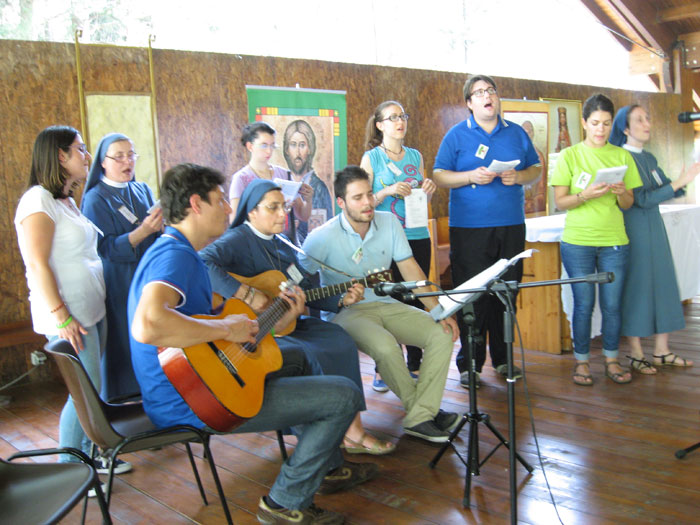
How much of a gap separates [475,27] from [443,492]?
267 inches

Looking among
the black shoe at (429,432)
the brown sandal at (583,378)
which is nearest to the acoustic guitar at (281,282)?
the black shoe at (429,432)

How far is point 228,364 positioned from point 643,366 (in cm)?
Result: 329

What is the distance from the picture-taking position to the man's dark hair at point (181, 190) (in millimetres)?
2451

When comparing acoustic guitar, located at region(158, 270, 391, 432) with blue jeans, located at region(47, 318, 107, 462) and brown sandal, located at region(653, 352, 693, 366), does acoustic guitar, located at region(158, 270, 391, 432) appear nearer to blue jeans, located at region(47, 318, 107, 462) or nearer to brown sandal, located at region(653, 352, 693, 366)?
blue jeans, located at region(47, 318, 107, 462)

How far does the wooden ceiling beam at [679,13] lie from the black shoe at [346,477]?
9368mm

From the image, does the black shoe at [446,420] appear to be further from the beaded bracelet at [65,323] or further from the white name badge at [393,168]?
the beaded bracelet at [65,323]

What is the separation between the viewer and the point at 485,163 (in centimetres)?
421

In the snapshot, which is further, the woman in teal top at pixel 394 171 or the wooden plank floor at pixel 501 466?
the woman in teal top at pixel 394 171

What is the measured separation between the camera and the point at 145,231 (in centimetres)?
325

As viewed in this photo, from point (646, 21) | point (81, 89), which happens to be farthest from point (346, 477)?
point (646, 21)

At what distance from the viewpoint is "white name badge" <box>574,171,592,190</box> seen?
407 centimetres

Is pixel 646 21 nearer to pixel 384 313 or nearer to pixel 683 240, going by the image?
pixel 683 240

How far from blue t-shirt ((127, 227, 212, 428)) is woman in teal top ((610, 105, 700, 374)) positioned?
317 cm

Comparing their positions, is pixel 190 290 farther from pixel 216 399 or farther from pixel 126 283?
pixel 126 283
